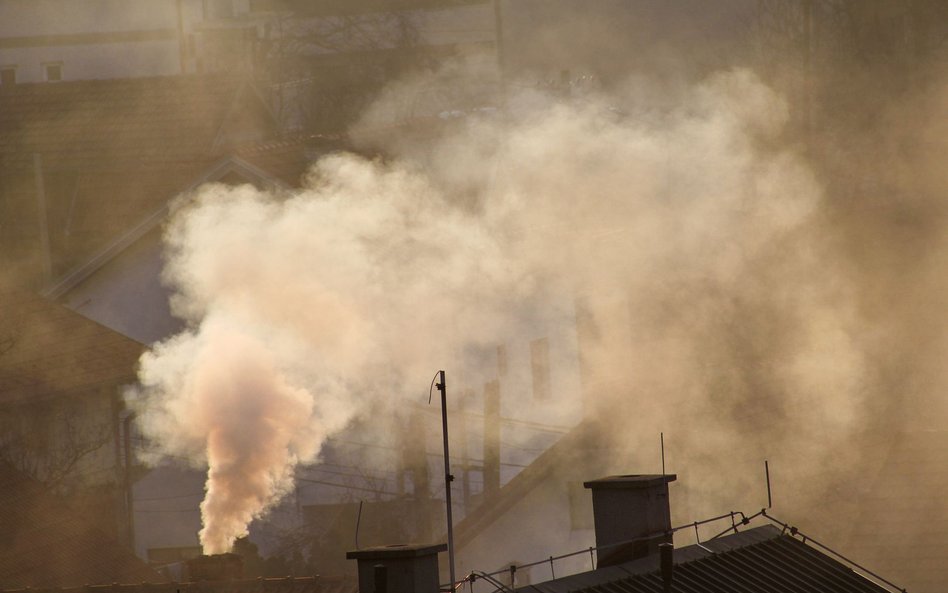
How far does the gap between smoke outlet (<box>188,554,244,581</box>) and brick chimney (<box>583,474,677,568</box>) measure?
648cm

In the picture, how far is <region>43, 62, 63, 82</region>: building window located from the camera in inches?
2135

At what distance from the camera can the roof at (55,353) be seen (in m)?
32.1

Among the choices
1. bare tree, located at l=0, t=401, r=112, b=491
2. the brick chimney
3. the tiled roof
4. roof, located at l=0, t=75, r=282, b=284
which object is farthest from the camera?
the tiled roof

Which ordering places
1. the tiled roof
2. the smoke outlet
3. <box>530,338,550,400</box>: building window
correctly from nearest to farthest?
the smoke outlet → <box>530,338,550,400</box>: building window → the tiled roof

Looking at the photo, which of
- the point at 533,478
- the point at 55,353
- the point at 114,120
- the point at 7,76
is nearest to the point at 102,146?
the point at 114,120

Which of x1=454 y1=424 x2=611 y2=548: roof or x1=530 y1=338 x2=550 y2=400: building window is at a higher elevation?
x1=530 y1=338 x2=550 y2=400: building window

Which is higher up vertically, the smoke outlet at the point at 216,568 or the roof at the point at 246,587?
the smoke outlet at the point at 216,568

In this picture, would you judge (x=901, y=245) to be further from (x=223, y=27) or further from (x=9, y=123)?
(x=223, y=27)

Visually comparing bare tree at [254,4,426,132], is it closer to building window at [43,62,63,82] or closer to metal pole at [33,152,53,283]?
building window at [43,62,63,82]

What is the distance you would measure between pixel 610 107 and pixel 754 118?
2933 millimetres

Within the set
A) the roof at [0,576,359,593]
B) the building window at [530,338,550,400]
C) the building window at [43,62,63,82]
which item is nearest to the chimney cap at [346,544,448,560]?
the roof at [0,576,359,593]

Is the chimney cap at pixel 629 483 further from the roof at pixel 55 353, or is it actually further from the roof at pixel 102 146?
the roof at pixel 102 146

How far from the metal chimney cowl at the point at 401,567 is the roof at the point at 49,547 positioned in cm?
1379

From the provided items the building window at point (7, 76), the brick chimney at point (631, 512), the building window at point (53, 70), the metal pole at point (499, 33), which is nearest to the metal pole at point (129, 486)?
the brick chimney at point (631, 512)
